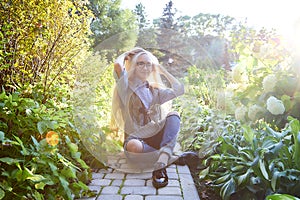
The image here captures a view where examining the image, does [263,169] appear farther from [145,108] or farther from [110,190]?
[145,108]

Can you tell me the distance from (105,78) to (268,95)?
1.69 m

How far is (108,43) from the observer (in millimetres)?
2570

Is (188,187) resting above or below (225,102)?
below

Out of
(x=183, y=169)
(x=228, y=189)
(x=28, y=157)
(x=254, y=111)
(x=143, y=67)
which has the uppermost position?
(x=143, y=67)

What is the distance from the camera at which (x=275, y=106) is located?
165 centimetres

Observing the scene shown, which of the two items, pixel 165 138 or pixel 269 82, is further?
pixel 165 138

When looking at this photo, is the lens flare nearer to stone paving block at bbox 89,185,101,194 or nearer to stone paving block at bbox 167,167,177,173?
stone paving block at bbox 89,185,101,194

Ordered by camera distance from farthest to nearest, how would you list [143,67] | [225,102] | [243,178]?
[225,102]
[143,67]
[243,178]

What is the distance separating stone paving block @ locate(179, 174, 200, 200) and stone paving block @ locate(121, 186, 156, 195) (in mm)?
193

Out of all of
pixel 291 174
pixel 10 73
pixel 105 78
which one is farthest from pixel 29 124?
pixel 105 78

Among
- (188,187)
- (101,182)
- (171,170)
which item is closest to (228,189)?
(188,187)

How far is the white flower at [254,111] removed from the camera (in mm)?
1794

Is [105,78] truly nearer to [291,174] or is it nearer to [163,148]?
[163,148]

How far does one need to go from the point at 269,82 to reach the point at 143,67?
3.12 ft
